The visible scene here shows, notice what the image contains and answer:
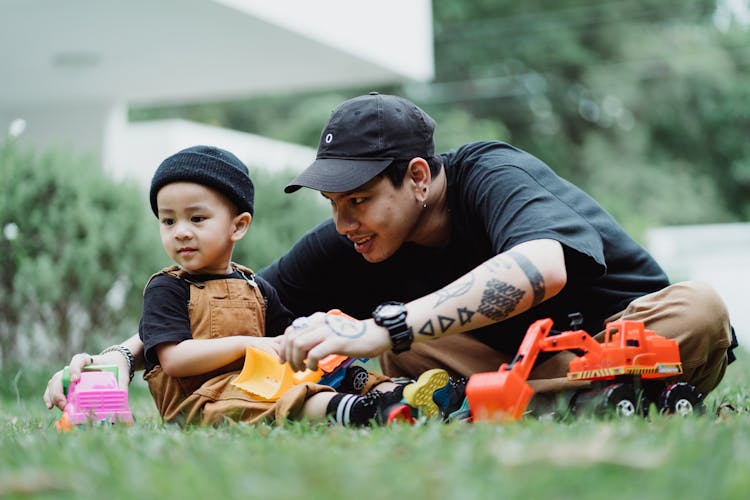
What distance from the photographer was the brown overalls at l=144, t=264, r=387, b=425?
3.61m

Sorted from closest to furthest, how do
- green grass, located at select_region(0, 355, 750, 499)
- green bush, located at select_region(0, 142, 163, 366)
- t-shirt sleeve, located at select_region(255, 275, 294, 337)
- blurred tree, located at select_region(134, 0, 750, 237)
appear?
green grass, located at select_region(0, 355, 750, 499) → t-shirt sleeve, located at select_region(255, 275, 294, 337) → green bush, located at select_region(0, 142, 163, 366) → blurred tree, located at select_region(134, 0, 750, 237)

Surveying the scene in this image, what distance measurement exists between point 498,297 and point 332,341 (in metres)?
0.56

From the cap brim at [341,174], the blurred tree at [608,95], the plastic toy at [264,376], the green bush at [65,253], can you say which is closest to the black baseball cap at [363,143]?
the cap brim at [341,174]

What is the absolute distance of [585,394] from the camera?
3.45 m

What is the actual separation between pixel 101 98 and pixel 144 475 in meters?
11.8

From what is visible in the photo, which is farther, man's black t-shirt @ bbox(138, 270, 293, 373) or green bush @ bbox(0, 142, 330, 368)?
green bush @ bbox(0, 142, 330, 368)

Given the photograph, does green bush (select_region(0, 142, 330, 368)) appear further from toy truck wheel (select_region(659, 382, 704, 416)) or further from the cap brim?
toy truck wheel (select_region(659, 382, 704, 416))

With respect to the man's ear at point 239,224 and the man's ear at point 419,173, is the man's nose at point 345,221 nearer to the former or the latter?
the man's ear at point 419,173

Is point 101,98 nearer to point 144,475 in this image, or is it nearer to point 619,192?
point 144,475

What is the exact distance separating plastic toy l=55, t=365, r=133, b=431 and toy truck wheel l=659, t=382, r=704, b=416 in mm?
1855

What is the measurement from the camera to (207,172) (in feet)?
12.8

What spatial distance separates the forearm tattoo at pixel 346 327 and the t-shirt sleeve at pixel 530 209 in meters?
0.61

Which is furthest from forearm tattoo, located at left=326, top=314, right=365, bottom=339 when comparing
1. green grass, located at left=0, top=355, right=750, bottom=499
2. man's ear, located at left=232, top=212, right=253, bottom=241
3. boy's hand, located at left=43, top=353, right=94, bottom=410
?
boy's hand, located at left=43, top=353, right=94, bottom=410

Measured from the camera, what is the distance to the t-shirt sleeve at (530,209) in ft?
11.1
